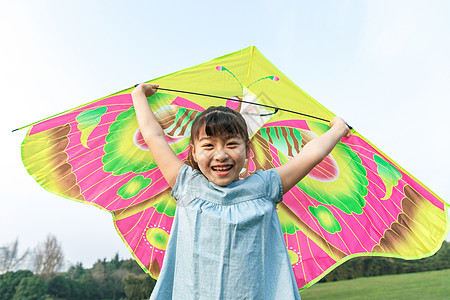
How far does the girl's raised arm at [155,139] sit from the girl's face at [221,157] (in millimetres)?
134

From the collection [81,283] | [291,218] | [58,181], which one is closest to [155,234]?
[58,181]

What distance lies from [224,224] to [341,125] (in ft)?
2.31

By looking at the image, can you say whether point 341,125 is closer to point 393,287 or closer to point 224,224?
point 224,224

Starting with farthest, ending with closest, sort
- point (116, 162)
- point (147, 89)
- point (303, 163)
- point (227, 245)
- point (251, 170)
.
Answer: point (251, 170), point (116, 162), point (147, 89), point (303, 163), point (227, 245)

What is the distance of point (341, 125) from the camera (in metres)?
1.32

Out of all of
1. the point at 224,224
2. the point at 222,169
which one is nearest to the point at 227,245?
the point at 224,224

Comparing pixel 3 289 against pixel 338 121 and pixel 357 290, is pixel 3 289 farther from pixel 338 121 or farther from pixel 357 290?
pixel 338 121

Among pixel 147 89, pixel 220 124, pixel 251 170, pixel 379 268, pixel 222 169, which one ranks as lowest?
pixel 222 169

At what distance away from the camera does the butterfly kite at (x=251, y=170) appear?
1375 millimetres

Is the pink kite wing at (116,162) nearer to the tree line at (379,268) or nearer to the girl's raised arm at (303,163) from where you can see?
the girl's raised arm at (303,163)

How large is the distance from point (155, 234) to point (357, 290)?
12.8 meters

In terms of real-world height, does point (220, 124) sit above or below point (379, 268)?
below

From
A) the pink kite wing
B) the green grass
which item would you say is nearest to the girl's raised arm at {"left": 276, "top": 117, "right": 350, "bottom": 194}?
the pink kite wing

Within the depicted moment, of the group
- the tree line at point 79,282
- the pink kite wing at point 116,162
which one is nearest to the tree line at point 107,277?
the tree line at point 79,282
